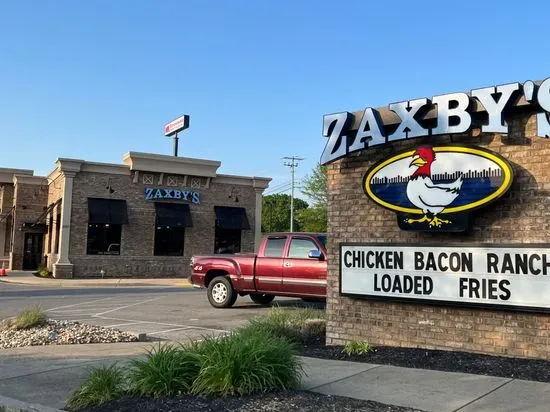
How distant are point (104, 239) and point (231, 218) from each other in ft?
23.9

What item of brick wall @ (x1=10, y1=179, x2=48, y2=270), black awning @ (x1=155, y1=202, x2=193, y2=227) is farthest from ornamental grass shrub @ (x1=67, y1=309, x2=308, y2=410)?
brick wall @ (x1=10, y1=179, x2=48, y2=270)

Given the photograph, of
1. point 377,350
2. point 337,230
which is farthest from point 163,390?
point 337,230

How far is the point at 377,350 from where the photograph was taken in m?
8.27

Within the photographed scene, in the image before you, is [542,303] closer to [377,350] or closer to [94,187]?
[377,350]

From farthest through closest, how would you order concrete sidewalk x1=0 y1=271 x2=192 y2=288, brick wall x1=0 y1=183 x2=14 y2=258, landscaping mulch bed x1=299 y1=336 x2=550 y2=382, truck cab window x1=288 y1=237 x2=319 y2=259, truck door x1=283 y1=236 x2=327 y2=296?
brick wall x1=0 y1=183 x2=14 y2=258 → concrete sidewalk x1=0 y1=271 x2=192 y2=288 → truck cab window x1=288 y1=237 x2=319 y2=259 → truck door x1=283 y1=236 x2=327 y2=296 → landscaping mulch bed x1=299 y1=336 x2=550 y2=382

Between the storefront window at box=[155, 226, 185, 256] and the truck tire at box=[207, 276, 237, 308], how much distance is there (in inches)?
659

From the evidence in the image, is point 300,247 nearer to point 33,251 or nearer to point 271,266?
point 271,266

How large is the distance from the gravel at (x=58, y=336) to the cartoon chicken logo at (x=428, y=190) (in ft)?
18.2

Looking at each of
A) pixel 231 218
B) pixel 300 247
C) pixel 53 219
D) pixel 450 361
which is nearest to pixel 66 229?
pixel 53 219

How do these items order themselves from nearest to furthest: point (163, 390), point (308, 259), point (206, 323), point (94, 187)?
point (163, 390) < point (206, 323) < point (308, 259) < point (94, 187)

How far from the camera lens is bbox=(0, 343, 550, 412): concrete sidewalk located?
5480 mm

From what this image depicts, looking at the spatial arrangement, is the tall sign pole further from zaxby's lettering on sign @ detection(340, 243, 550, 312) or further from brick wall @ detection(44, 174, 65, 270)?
zaxby's lettering on sign @ detection(340, 243, 550, 312)

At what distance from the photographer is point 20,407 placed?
5961 millimetres

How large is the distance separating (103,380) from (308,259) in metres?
8.50
